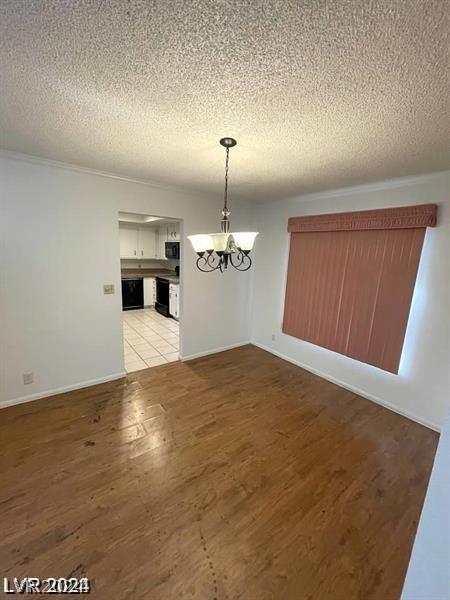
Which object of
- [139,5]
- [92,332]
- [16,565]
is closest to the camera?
[139,5]

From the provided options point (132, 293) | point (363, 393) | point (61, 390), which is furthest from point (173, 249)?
point (363, 393)

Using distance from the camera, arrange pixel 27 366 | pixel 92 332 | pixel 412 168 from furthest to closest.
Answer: pixel 92 332 → pixel 27 366 → pixel 412 168

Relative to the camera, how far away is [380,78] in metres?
1.10

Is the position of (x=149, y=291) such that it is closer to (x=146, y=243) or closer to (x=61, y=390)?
(x=146, y=243)

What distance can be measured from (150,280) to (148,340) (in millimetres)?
2497

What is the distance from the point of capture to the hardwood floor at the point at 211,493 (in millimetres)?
1272

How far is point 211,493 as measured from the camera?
1.70 meters

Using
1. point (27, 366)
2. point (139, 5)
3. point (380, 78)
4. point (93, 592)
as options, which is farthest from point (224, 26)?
point (27, 366)

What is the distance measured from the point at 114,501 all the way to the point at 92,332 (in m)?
1.82

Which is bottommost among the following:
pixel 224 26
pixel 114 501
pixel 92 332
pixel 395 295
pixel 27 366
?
pixel 114 501

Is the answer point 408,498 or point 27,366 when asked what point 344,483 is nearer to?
point 408,498

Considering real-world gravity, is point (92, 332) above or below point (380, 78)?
below

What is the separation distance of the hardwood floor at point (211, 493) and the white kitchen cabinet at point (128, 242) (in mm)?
4233

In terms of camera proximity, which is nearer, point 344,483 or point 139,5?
point 139,5
